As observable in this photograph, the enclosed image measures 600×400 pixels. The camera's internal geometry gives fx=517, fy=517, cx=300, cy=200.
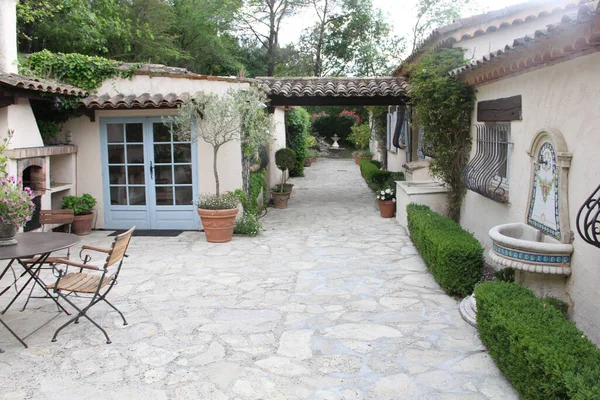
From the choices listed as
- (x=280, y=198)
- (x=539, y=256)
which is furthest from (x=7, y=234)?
(x=280, y=198)

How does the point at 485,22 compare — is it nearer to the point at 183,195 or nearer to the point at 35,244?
the point at 183,195

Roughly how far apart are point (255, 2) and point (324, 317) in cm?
2719

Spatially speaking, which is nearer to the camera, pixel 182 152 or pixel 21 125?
pixel 21 125

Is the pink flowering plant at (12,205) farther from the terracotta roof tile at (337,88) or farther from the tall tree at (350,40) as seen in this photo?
the tall tree at (350,40)

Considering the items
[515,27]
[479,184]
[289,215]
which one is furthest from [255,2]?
[479,184]

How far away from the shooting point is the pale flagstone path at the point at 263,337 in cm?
385

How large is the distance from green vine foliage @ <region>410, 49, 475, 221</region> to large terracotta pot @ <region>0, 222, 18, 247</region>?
6051mm

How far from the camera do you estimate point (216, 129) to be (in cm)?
883

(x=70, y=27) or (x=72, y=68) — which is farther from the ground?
(x=70, y=27)

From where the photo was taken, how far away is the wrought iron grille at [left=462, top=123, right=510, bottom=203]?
671 centimetres

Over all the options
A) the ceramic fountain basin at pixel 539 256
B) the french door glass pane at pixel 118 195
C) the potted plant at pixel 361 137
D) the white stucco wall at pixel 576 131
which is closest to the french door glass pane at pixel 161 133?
the french door glass pane at pixel 118 195

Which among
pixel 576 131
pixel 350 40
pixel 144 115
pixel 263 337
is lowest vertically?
pixel 263 337

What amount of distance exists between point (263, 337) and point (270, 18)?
27701 mm

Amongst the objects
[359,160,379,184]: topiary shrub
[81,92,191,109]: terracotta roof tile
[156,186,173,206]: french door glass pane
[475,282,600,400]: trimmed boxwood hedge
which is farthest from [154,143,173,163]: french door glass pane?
[359,160,379,184]: topiary shrub
